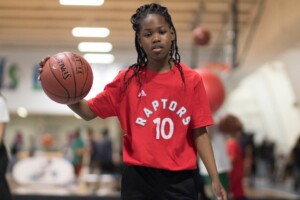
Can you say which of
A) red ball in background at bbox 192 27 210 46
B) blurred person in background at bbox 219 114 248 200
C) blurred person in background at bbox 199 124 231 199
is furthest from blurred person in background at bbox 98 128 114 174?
blurred person in background at bbox 199 124 231 199

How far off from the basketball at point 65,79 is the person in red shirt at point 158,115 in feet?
0.27

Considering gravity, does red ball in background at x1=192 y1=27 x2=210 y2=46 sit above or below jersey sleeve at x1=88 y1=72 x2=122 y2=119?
above

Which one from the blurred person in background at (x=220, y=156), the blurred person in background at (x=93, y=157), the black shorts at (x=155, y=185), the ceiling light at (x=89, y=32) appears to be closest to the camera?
the black shorts at (x=155, y=185)

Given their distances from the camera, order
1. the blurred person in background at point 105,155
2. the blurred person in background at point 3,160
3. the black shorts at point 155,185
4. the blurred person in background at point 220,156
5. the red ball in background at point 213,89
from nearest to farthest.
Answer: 1. the black shorts at point 155,185
2. the blurred person in background at point 3,160
3. the red ball in background at point 213,89
4. the blurred person in background at point 220,156
5. the blurred person in background at point 105,155

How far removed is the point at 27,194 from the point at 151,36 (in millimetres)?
4998

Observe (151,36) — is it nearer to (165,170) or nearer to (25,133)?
(165,170)

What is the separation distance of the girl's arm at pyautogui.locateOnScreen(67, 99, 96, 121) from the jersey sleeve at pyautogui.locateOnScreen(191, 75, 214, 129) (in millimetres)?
467

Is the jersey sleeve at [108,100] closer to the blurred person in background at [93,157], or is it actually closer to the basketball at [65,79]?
the basketball at [65,79]

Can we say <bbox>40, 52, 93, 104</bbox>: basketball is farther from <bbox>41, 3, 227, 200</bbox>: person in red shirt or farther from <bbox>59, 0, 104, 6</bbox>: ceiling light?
<bbox>59, 0, 104, 6</bbox>: ceiling light

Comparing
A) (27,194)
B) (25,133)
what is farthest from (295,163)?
(25,133)

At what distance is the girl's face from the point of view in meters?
2.41

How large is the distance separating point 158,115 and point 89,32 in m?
2.78

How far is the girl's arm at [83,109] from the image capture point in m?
2.57

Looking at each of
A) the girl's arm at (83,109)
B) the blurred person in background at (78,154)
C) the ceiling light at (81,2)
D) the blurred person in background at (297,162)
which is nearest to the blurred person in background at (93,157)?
the blurred person in background at (78,154)
